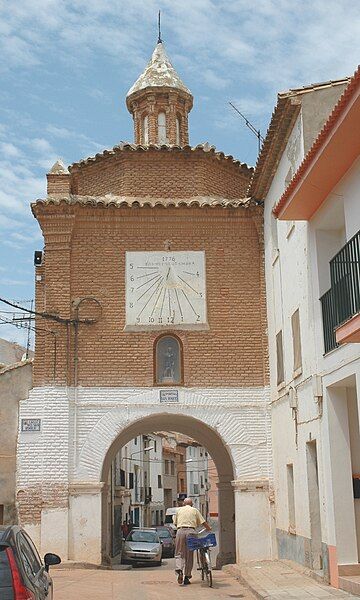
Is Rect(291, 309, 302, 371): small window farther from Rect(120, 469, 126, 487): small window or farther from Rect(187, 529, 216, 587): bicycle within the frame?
Rect(120, 469, 126, 487): small window

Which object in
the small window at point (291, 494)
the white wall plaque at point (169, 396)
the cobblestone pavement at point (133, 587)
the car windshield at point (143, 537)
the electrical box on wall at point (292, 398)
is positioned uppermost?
the white wall plaque at point (169, 396)

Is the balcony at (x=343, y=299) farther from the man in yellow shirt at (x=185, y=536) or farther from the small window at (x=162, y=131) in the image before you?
the small window at (x=162, y=131)

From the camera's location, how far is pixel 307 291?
12992 millimetres

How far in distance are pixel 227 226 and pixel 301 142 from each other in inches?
165

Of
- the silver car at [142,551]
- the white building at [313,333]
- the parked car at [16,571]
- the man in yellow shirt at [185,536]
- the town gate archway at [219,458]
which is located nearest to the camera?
the parked car at [16,571]

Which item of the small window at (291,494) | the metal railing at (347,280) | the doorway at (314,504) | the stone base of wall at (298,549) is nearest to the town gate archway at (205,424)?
the stone base of wall at (298,549)

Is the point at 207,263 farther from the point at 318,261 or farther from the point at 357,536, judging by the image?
the point at 357,536

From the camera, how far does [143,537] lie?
24.7 metres

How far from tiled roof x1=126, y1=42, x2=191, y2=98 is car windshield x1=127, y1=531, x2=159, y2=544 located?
1308 cm

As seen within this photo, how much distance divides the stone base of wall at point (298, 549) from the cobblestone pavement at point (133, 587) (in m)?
1.10

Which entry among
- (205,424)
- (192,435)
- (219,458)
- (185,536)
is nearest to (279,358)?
(205,424)

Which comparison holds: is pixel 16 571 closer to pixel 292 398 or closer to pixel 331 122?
pixel 331 122

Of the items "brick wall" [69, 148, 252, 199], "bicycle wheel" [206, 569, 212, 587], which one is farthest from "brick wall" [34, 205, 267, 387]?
"bicycle wheel" [206, 569, 212, 587]

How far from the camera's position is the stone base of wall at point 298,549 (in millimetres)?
11797
